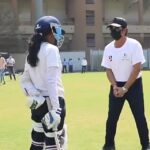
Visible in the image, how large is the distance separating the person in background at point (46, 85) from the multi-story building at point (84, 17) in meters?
65.0

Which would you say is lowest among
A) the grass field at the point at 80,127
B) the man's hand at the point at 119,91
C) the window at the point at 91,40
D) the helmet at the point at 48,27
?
the window at the point at 91,40

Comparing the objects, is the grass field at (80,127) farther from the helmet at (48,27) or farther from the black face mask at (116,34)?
the helmet at (48,27)

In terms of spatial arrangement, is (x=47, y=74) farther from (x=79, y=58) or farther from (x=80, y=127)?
(x=79, y=58)

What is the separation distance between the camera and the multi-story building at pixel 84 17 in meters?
73.4

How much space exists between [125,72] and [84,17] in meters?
67.7

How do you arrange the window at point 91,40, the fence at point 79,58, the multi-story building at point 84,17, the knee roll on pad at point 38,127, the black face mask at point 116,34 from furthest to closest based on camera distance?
the window at point 91,40 → the multi-story building at point 84,17 → the fence at point 79,58 → the black face mask at point 116,34 → the knee roll on pad at point 38,127

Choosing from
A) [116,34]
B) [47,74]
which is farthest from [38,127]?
[116,34]

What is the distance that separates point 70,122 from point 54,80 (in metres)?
6.64

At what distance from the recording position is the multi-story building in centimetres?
7338

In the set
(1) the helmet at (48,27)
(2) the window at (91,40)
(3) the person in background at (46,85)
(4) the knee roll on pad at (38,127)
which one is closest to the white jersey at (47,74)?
(3) the person in background at (46,85)

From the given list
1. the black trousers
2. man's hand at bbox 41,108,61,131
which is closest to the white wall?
the black trousers

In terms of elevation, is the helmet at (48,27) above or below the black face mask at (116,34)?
above

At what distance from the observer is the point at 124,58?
7.87 meters

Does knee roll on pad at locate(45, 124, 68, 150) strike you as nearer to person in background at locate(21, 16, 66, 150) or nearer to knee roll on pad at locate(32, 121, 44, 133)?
person in background at locate(21, 16, 66, 150)
